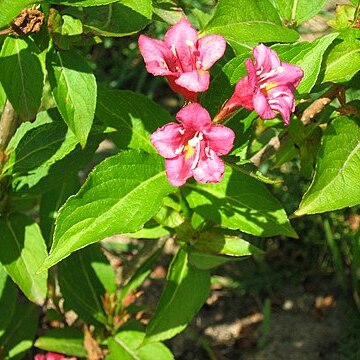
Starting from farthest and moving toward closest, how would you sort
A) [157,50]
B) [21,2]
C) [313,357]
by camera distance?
1. [313,357]
2. [157,50]
3. [21,2]

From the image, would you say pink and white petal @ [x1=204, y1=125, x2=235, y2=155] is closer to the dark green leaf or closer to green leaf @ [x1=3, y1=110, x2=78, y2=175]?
the dark green leaf

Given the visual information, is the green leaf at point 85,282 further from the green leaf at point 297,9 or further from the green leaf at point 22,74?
the green leaf at point 297,9

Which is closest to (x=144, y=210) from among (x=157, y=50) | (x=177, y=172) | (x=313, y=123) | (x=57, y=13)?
(x=177, y=172)

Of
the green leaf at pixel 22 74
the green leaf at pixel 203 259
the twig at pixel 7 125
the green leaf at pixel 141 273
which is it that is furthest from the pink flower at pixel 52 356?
the green leaf at pixel 22 74

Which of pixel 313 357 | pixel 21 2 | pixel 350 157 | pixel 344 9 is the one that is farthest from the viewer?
pixel 313 357

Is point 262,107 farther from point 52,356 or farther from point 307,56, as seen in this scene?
point 52,356

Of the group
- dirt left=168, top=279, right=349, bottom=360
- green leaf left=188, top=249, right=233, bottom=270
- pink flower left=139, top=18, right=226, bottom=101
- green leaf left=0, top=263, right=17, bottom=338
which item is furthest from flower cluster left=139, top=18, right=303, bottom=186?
dirt left=168, top=279, right=349, bottom=360

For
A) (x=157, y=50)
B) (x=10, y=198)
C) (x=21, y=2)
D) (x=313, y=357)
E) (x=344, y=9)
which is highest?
(x=21, y=2)

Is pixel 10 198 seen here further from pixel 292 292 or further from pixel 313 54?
pixel 292 292
